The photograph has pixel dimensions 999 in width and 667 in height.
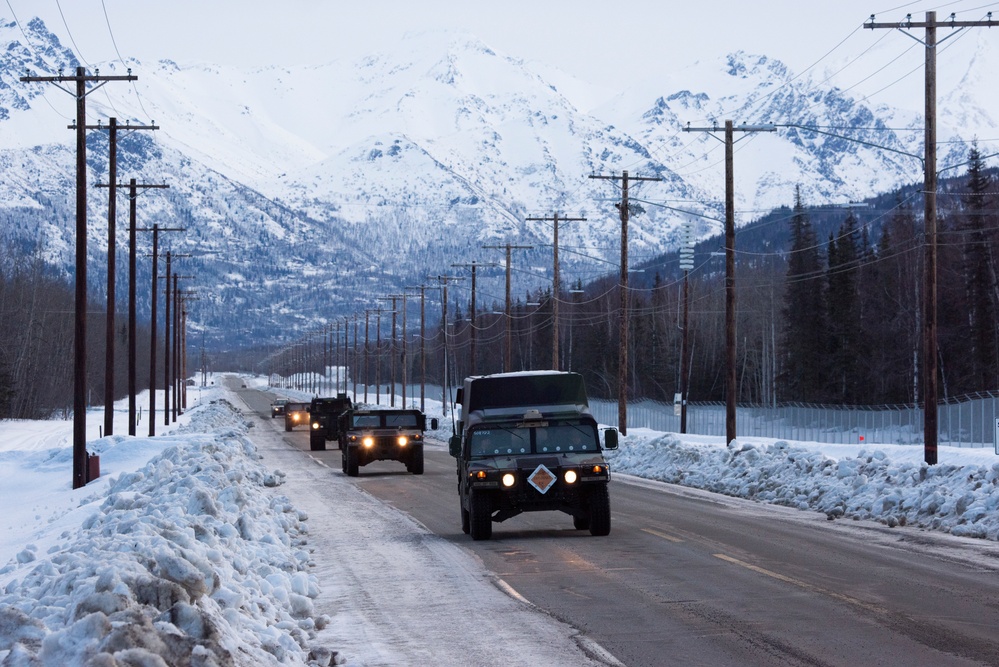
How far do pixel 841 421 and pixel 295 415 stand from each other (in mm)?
33921

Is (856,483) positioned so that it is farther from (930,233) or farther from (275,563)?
(275,563)

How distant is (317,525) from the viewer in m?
24.5

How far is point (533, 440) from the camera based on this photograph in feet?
70.6

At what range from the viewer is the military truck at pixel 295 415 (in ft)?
275

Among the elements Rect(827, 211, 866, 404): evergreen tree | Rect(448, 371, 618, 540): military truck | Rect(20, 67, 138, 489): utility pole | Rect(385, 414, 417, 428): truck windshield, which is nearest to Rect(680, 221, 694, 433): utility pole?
Rect(827, 211, 866, 404): evergreen tree

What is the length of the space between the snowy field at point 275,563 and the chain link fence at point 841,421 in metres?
18.1

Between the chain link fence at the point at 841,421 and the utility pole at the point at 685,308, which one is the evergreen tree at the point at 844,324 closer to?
the chain link fence at the point at 841,421

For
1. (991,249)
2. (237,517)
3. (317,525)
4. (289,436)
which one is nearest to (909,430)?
(991,249)

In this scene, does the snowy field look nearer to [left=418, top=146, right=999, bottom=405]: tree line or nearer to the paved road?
the paved road

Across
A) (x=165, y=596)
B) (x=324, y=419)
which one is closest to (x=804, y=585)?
(x=165, y=596)

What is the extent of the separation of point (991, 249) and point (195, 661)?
79.7 meters

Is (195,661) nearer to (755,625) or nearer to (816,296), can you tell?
(755,625)

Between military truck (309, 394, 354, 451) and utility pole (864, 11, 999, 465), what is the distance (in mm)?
32837

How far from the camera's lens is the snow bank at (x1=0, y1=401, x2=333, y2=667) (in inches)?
370
